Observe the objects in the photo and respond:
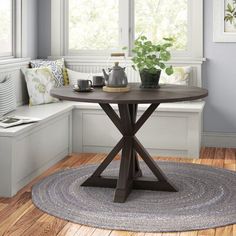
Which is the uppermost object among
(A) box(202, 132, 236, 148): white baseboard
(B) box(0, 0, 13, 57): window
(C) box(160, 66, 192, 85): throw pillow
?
(B) box(0, 0, 13, 57): window

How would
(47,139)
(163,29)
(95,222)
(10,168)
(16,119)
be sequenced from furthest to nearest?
(163,29)
(47,139)
(16,119)
(10,168)
(95,222)

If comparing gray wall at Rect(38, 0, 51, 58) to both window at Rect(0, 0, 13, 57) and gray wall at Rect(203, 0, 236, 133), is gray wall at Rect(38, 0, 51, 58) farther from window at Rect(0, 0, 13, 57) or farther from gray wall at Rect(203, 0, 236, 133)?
gray wall at Rect(203, 0, 236, 133)

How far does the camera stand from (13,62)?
5.32 metres

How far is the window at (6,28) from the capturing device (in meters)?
5.37

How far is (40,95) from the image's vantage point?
5477mm

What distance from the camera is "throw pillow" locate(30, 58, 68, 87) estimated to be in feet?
18.6

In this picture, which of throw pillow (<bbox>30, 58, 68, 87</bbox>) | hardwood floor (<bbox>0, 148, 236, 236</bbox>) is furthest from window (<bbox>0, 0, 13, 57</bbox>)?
hardwood floor (<bbox>0, 148, 236, 236</bbox>)

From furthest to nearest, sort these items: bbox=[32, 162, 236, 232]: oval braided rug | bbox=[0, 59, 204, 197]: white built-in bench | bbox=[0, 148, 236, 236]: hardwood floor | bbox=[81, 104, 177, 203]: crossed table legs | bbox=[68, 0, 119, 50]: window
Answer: bbox=[68, 0, 119, 50]: window
bbox=[0, 59, 204, 197]: white built-in bench
bbox=[81, 104, 177, 203]: crossed table legs
bbox=[32, 162, 236, 232]: oval braided rug
bbox=[0, 148, 236, 236]: hardwood floor

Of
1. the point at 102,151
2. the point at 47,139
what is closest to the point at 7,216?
the point at 47,139

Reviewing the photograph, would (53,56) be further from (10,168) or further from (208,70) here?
(10,168)

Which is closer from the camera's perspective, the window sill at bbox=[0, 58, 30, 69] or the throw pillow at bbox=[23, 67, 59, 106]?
the window sill at bbox=[0, 58, 30, 69]

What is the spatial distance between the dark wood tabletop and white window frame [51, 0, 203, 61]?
1.64 meters

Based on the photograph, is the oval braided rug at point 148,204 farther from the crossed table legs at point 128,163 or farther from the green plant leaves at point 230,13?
the green plant leaves at point 230,13

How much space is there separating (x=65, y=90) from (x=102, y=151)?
4.66ft
